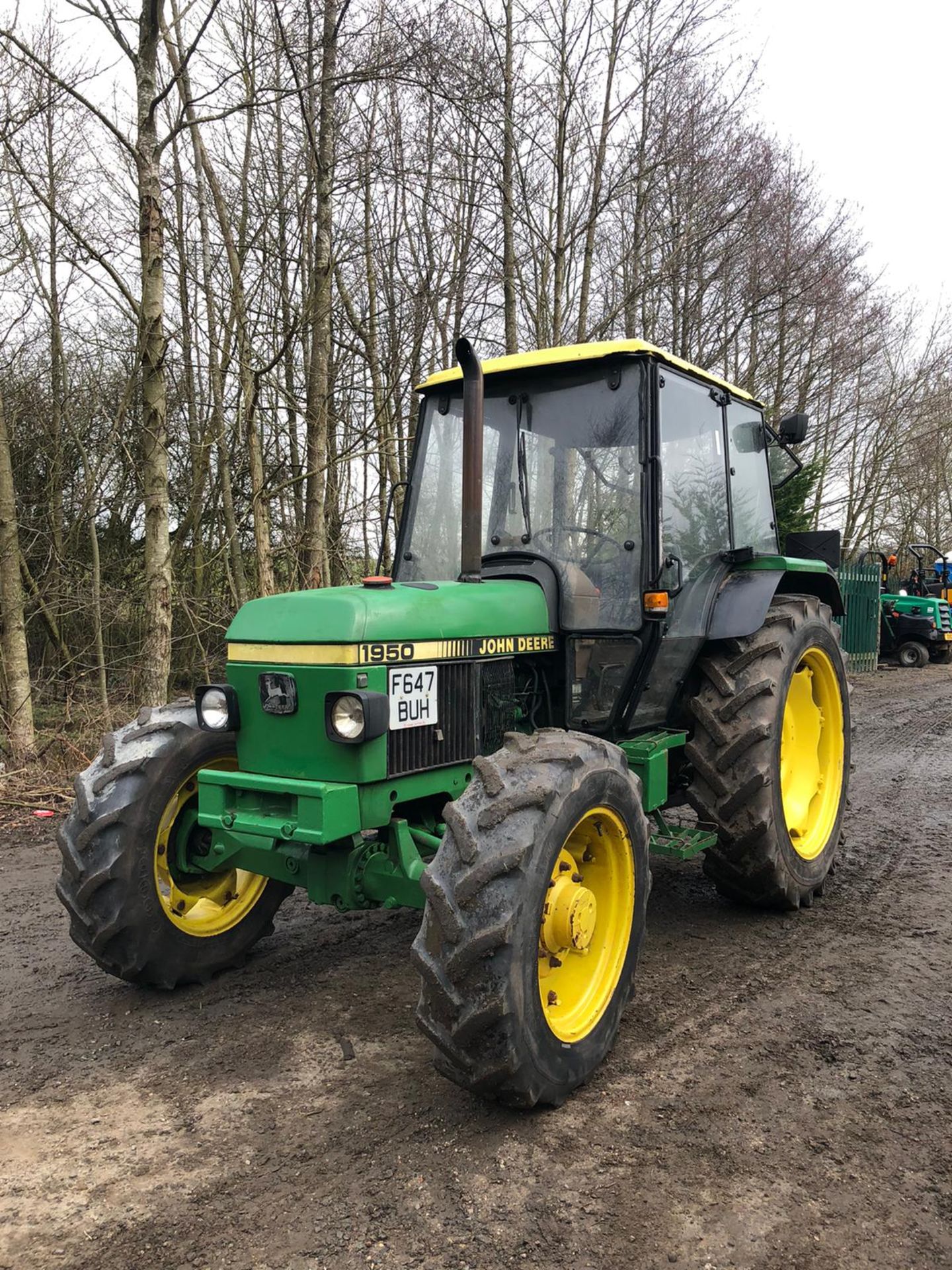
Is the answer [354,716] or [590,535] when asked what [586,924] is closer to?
[354,716]

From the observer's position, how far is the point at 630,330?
492 inches

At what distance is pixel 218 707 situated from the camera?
10.7 ft

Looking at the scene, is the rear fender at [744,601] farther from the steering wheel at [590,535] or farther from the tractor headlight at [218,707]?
the tractor headlight at [218,707]

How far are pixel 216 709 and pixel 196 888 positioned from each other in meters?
0.82

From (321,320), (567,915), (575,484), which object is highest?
(321,320)

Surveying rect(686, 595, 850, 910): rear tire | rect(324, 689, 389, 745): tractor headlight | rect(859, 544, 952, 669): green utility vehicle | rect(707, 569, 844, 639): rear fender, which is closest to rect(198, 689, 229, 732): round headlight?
rect(324, 689, 389, 745): tractor headlight

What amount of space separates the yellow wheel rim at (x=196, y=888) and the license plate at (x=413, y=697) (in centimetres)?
77

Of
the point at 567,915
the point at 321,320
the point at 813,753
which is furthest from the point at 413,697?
the point at 321,320

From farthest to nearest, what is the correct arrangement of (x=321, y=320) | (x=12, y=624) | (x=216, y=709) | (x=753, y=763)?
(x=321, y=320) < (x=12, y=624) < (x=753, y=763) < (x=216, y=709)

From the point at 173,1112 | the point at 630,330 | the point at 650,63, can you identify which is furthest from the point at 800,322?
the point at 173,1112

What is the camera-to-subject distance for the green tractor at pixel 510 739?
2674mm

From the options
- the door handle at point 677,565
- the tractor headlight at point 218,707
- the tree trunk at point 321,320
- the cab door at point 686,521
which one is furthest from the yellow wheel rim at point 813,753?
the tree trunk at point 321,320

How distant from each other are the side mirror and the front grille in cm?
235

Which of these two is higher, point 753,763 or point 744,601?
point 744,601
